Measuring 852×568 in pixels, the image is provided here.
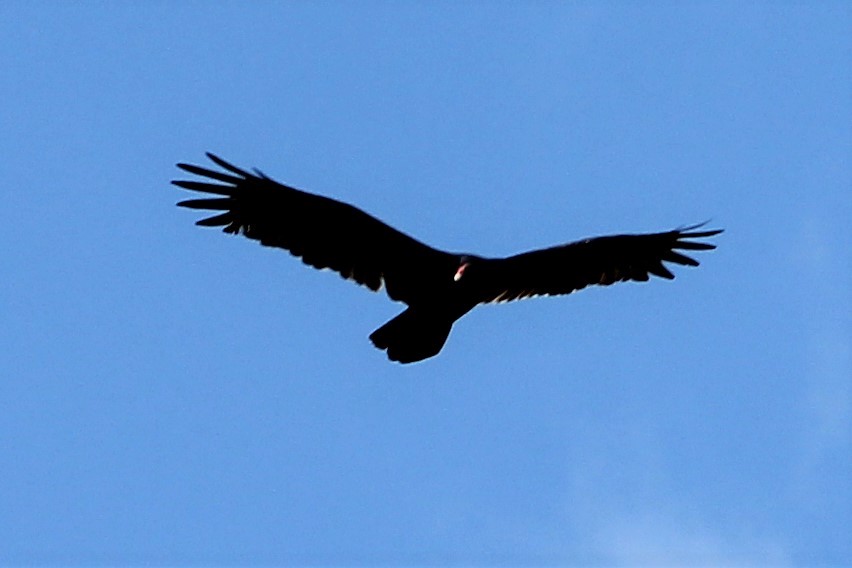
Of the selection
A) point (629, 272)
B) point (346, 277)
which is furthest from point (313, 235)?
point (629, 272)

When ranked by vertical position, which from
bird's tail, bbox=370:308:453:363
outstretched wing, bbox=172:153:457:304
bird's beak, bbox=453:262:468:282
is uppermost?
outstretched wing, bbox=172:153:457:304

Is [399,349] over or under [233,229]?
under

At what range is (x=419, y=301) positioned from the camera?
13789mm

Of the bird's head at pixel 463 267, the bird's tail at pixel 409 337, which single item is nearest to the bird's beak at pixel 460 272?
the bird's head at pixel 463 267

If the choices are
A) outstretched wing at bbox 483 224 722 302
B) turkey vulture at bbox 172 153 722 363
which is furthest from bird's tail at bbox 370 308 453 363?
outstretched wing at bbox 483 224 722 302

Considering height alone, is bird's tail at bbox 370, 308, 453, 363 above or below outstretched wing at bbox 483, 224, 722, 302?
below

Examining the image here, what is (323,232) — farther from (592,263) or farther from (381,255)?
(592,263)

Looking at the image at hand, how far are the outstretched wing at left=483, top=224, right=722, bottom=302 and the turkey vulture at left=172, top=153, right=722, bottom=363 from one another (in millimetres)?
19

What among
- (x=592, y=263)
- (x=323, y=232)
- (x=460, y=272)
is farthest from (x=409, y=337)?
(x=592, y=263)

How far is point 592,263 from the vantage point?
573 inches

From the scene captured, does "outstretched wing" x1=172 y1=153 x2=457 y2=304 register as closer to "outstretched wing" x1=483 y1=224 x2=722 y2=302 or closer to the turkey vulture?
the turkey vulture

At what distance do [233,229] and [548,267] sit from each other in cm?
266

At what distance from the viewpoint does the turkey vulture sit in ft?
44.3

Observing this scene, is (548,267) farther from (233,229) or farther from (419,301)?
(233,229)
